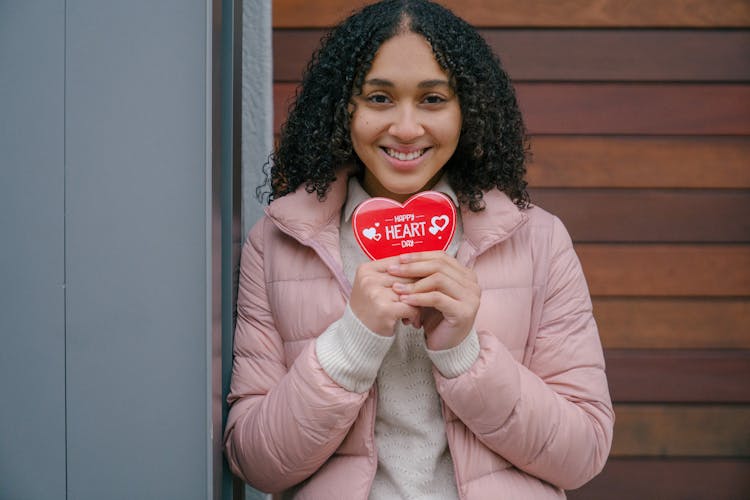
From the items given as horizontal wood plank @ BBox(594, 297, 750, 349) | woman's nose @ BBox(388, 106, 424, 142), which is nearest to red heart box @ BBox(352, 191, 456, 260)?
woman's nose @ BBox(388, 106, 424, 142)

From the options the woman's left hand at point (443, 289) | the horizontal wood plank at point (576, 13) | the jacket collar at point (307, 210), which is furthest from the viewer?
the horizontal wood plank at point (576, 13)

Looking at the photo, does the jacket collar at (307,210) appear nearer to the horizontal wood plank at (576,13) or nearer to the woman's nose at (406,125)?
the woman's nose at (406,125)

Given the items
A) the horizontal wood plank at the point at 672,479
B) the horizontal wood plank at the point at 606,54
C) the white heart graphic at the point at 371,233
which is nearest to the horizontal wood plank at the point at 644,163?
the horizontal wood plank at the point at 606,54

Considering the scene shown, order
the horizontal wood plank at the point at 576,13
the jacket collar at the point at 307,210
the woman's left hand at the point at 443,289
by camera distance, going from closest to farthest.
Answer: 1. the woman's left hand at the point at 443,289
2. the jacket collar at the point at 307,210
3. the horizontal wood plank at the point at 576,13

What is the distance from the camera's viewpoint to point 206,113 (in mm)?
1438

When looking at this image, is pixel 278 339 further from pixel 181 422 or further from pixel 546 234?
pixel 546 234

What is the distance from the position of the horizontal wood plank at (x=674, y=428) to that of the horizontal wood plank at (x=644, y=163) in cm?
71

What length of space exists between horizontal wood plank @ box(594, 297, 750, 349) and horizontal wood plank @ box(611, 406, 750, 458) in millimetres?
175

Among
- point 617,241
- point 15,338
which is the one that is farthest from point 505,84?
point 617,241

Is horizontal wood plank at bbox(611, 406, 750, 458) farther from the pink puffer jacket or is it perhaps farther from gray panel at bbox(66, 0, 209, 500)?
gray panel at bbox(66, 0, 209, 500)

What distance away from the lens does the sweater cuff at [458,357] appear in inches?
58.2

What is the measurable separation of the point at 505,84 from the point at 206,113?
679 mm

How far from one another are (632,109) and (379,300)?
1.81 metres

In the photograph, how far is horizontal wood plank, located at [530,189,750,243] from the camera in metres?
2.88
